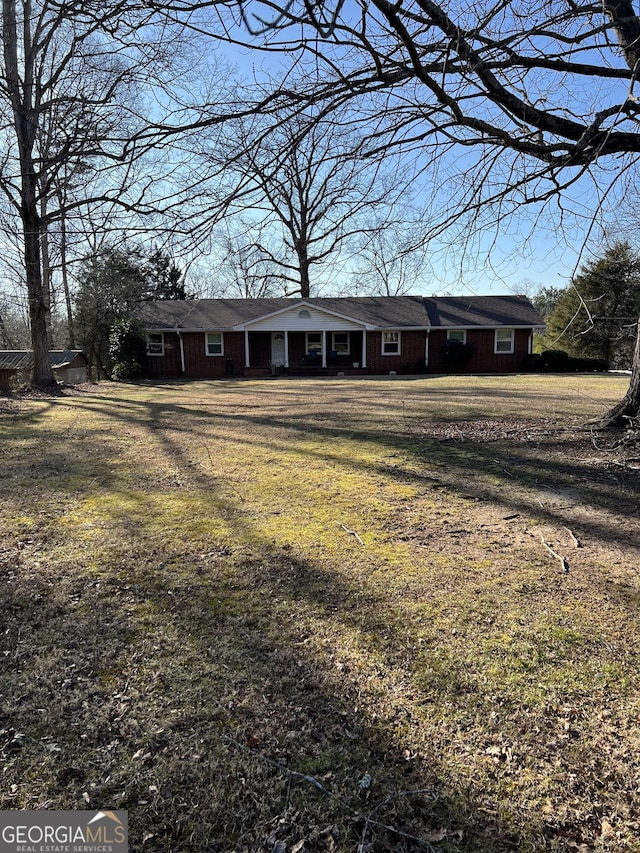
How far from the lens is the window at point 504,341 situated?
2606cm

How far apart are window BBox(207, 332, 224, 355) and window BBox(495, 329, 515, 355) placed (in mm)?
14970

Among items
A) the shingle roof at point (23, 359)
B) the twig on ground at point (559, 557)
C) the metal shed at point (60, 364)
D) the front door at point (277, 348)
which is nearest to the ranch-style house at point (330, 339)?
the front door at point (277, 348)

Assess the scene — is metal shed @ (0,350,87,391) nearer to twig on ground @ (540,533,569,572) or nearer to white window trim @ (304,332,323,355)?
white window trim @ (304,332,323,355)

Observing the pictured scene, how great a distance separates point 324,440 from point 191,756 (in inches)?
209

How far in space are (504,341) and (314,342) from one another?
10.4m

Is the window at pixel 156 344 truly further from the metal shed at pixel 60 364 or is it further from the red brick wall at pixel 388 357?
the metal shed at pixel 60 364

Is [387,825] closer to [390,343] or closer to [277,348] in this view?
[390,343]

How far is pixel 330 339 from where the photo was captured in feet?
89.1

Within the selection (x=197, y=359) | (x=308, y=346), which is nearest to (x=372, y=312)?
(x=308, y=346)

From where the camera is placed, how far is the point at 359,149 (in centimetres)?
406

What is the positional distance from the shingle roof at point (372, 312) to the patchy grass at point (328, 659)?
70.2 feet

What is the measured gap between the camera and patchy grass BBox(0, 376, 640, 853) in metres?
1.51

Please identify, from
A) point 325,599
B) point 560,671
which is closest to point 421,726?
point 560,671

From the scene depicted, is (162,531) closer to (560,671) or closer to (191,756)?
(191,756)
